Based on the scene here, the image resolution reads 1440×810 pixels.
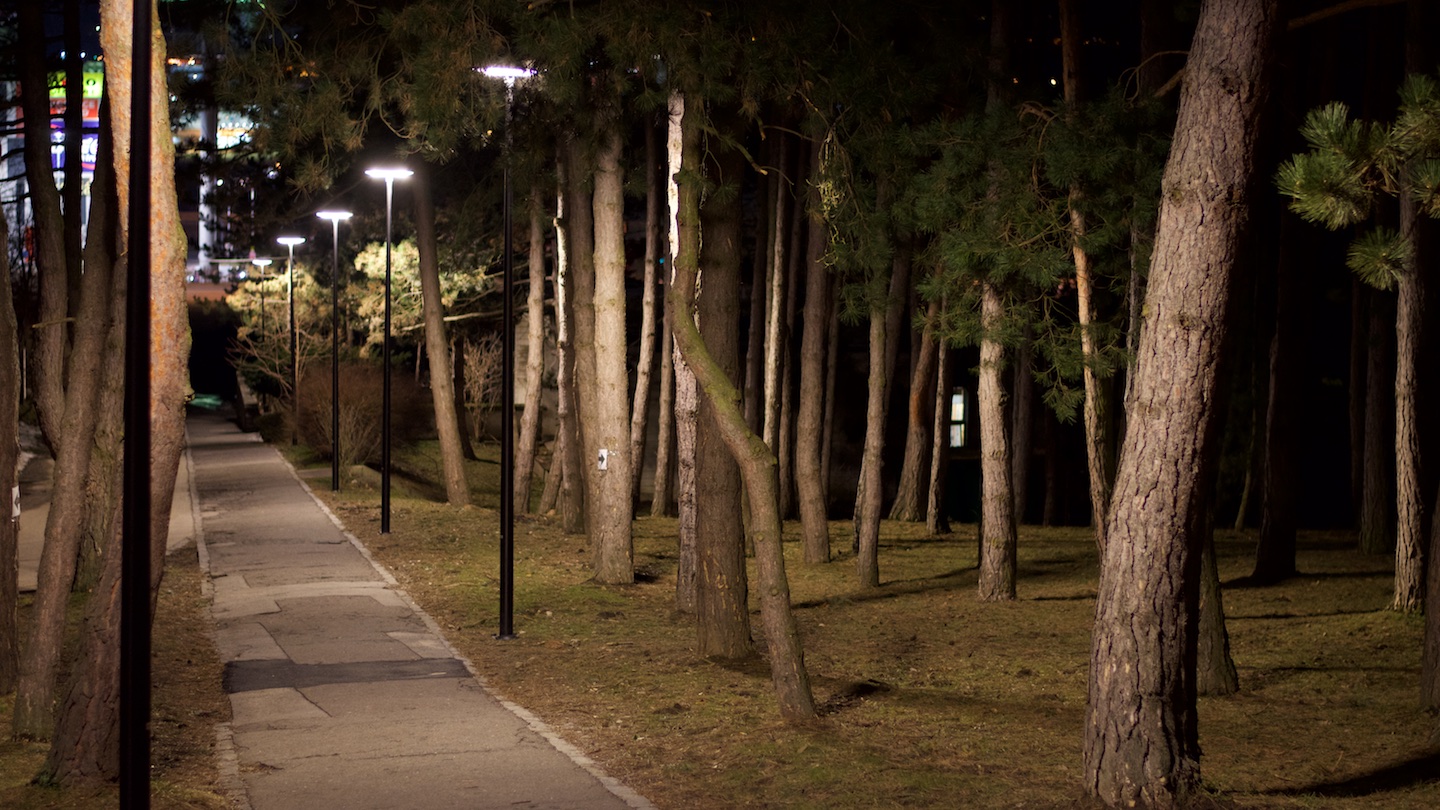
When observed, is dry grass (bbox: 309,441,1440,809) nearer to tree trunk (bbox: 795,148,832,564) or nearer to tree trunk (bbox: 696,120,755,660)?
tree trunk (bbox: 696,120,755,660)

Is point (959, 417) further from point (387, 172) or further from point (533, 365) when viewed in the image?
point (387, 172)

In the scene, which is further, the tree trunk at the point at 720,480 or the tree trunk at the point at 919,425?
the tree trunk at the point at 919,425

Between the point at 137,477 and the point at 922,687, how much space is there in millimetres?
6976

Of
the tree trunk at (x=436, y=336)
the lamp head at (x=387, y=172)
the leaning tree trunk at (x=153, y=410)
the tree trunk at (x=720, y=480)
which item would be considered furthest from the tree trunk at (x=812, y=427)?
the leaning tree trunk at (x=153, y=410)

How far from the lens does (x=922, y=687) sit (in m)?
11.1

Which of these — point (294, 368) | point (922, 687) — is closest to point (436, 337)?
point (922, 687)

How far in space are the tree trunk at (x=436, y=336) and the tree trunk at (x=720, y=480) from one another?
12.8 m

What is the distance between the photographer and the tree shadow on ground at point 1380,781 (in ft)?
25.4

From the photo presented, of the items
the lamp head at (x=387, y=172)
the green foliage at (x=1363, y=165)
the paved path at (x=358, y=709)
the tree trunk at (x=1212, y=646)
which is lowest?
the paved path at (x=358, y=709)

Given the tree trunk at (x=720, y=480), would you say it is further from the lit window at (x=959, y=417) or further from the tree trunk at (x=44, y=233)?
the lit window at (x=959, y=417)

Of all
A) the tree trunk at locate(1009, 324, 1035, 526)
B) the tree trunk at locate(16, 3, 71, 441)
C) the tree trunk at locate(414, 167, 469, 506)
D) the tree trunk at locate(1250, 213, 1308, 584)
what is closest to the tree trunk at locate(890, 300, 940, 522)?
the tree trunk at locate(1009, 324, 1035, 526)

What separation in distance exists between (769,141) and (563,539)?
802 cm

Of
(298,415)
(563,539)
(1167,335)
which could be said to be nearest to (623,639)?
(1167,335)

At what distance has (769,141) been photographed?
24812 mm
